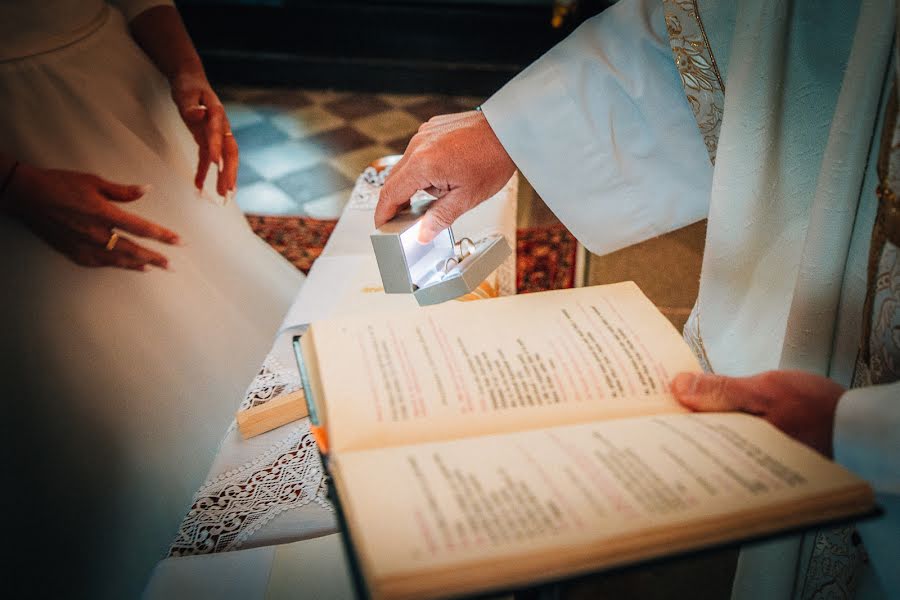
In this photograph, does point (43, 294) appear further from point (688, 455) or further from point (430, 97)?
point (430, 97)

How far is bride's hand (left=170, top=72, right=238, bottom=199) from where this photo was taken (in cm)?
113

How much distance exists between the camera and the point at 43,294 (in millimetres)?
835

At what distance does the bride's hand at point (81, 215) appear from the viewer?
2.59 feet

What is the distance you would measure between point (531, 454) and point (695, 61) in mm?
532

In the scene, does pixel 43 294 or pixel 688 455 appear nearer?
pixel 688 455

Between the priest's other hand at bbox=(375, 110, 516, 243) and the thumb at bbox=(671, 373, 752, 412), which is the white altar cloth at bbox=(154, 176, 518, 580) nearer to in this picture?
the priest's other hand at bbox=(375, 110, 516, 243)

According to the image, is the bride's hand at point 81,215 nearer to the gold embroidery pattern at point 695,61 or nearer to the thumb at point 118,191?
the thumb at point 118,191

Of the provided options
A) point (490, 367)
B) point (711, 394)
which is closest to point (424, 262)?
point (490, 367)

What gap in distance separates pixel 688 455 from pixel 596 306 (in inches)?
8.1

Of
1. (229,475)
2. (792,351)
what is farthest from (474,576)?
(229,475)

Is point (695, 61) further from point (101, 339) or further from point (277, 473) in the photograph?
point (101, 339)

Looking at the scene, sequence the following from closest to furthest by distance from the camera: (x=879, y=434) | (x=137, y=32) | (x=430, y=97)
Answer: (x=879, y=434), (x=137, y=32), (x=430, y=97)

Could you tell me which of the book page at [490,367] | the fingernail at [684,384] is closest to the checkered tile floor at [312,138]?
the book page at [490,367]

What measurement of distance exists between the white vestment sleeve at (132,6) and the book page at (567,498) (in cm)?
105
